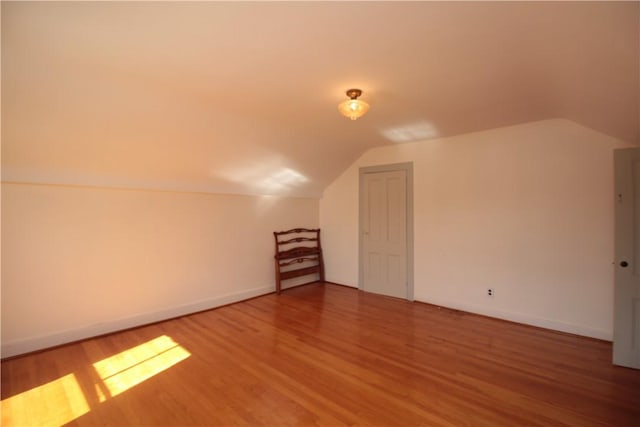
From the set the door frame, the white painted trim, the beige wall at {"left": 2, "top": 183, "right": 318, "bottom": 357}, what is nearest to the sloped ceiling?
the beige wall at {"left": 2, "top": 183, "right": 318, "bottom": 357}

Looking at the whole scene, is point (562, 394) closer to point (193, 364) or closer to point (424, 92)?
point (424, 92)

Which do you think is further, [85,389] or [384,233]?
[384,233]

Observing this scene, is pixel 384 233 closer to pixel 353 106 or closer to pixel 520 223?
pixel 520 223

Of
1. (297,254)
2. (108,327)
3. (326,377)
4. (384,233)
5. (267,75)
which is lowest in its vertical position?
(326,377)

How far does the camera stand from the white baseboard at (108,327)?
8.77 ft

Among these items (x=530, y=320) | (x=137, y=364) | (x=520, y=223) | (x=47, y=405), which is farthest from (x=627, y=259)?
(x=47, y=405)

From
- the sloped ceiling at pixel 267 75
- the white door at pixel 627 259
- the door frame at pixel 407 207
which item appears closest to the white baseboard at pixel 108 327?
the sloped ceiling at pixel 267 75

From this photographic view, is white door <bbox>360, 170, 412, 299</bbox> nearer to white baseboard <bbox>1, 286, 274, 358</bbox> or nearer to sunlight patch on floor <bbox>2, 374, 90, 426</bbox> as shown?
white baseboard <bbox>1, 286, 274, 358</bbox>

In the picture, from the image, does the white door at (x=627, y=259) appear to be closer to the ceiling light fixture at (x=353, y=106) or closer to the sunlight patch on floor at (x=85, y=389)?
the ceiling light fixture at (x=353, y=106)

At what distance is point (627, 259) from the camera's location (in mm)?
2453

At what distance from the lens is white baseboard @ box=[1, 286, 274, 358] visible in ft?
8.77

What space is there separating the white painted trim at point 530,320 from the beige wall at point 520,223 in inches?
0.4

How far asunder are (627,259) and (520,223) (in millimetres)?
1061

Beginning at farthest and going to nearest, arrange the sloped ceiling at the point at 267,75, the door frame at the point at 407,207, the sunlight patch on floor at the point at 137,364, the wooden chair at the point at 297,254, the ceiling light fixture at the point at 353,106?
the wooden chair at the point at 297,254, the door frame at the point at 407,207, the ceiling light fixture at the point at 353,106, the sunlight patch on floor at the point at 137,364, the sloped ceiling at the point at 267,75
